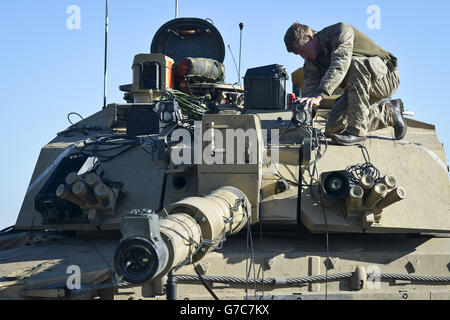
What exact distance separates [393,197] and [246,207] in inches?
67.5

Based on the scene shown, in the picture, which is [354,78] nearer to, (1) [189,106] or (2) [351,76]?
(2) [351,76]

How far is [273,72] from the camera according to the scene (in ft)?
38.8

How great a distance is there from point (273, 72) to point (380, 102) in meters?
1.70

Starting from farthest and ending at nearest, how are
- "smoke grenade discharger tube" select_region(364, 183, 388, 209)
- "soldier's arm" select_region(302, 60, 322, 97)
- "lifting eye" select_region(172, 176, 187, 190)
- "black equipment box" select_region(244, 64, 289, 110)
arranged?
"black equipment box" select_region(244, 64, 289, 110)
"soldier's arm" select_region(302, 60, 322, 97)
"lifting eye" select_region(172, 176, 187, 190)
"smoke grenade discharger tube" select_region(364, 183, 388, 209)

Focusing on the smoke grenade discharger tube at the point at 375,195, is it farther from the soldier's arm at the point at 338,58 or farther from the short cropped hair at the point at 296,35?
the short cropped hair at the point at 296,35

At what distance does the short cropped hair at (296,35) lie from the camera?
10.4 metres

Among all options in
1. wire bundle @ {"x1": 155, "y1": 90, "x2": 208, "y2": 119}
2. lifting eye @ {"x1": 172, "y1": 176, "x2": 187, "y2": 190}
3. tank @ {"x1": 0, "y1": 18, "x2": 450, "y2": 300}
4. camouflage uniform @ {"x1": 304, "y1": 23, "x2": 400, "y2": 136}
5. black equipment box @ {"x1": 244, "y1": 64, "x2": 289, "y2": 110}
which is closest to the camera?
tank @ {"x1": 0, "y1": 18, "x2": 450, "y2": 300}

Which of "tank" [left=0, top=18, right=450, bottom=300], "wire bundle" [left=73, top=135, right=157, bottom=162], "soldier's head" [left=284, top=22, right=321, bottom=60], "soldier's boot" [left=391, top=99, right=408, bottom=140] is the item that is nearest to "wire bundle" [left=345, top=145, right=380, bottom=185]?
"tank" [left=0, top=18, right=450, bottom=300]

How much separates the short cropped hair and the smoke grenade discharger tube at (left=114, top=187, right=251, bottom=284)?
313cm

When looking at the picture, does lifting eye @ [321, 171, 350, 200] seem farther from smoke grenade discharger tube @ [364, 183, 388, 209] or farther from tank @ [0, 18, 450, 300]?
smoke grenade discharger tube @ [364, 183, 388, 209]

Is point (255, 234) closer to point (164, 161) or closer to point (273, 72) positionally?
point (164, 161)

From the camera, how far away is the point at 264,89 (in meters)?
11.7

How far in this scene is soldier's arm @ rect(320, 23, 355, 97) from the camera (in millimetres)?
10055
